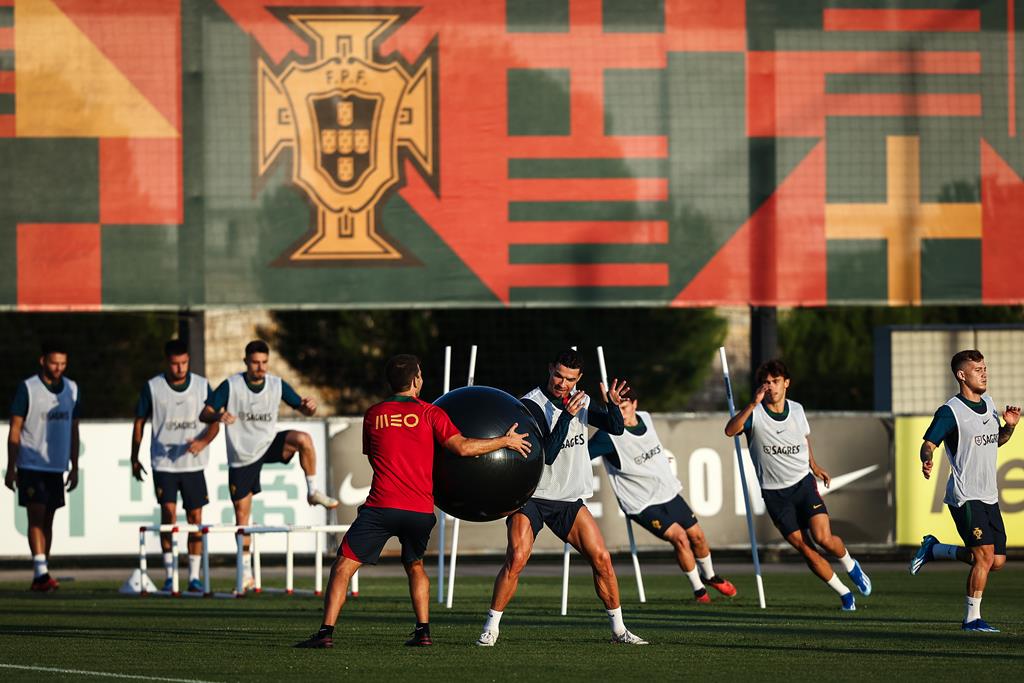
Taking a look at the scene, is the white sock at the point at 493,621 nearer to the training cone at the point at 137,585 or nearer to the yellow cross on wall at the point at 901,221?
the training cone at the point at 137,585

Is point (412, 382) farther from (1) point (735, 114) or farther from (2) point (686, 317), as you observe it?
(2) point (686, 317)

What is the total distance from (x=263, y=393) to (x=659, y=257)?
16.8ft

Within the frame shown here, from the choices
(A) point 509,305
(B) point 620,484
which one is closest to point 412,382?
(B) point 620,484

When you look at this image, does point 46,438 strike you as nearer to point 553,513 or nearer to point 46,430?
point 46,430

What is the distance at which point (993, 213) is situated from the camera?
19.5m

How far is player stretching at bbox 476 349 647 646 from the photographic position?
1119 centimetres

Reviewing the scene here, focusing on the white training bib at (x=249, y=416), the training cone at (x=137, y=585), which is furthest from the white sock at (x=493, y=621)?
the training cone at (x=137, y=585)

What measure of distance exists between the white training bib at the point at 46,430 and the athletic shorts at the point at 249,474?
165 centimetres

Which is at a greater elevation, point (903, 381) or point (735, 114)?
point (735, 114)

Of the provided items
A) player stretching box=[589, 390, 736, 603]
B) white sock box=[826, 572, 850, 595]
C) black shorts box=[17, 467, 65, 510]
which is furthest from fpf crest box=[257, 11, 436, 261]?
white sock box=[826, 572, 850, 595]

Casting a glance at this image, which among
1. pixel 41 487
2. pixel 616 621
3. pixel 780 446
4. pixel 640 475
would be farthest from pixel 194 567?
pixel 616 621

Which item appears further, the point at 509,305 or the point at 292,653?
the point at 509,305

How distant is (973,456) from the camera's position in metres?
12.4

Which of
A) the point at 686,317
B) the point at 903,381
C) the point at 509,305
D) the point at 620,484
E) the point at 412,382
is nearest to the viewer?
the point at 412,382
